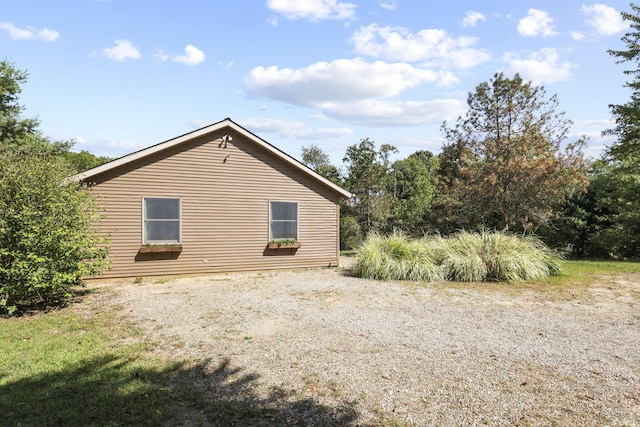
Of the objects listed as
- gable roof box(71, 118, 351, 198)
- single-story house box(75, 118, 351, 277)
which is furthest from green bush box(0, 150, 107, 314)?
single-story house box(75, 118, 351, 277)

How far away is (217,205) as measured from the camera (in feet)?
35.9

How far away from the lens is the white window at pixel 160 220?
A: 33.4 ft

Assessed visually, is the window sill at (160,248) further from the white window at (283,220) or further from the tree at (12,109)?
the tree at (12,109)

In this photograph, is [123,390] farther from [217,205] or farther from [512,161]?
[512,161]

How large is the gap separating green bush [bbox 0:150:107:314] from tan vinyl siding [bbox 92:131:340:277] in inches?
100

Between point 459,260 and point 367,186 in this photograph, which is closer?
point 459,260

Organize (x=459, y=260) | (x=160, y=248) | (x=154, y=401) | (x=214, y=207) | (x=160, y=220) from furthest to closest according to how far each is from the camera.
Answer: (x=214, y=207) < (x=160, y=220) < (x=160, y=248) < (x=459, y=260) < (x=154, y=401)

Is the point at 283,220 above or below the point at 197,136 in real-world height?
below

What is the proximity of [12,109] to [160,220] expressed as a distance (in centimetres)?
2014

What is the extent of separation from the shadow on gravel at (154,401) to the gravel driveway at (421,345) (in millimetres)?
144

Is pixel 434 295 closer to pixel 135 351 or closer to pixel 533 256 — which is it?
pixel 533 256

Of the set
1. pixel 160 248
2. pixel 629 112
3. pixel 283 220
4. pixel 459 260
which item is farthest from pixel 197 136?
pixel 629 112

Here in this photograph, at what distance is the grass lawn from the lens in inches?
124

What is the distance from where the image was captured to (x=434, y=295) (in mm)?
8047
